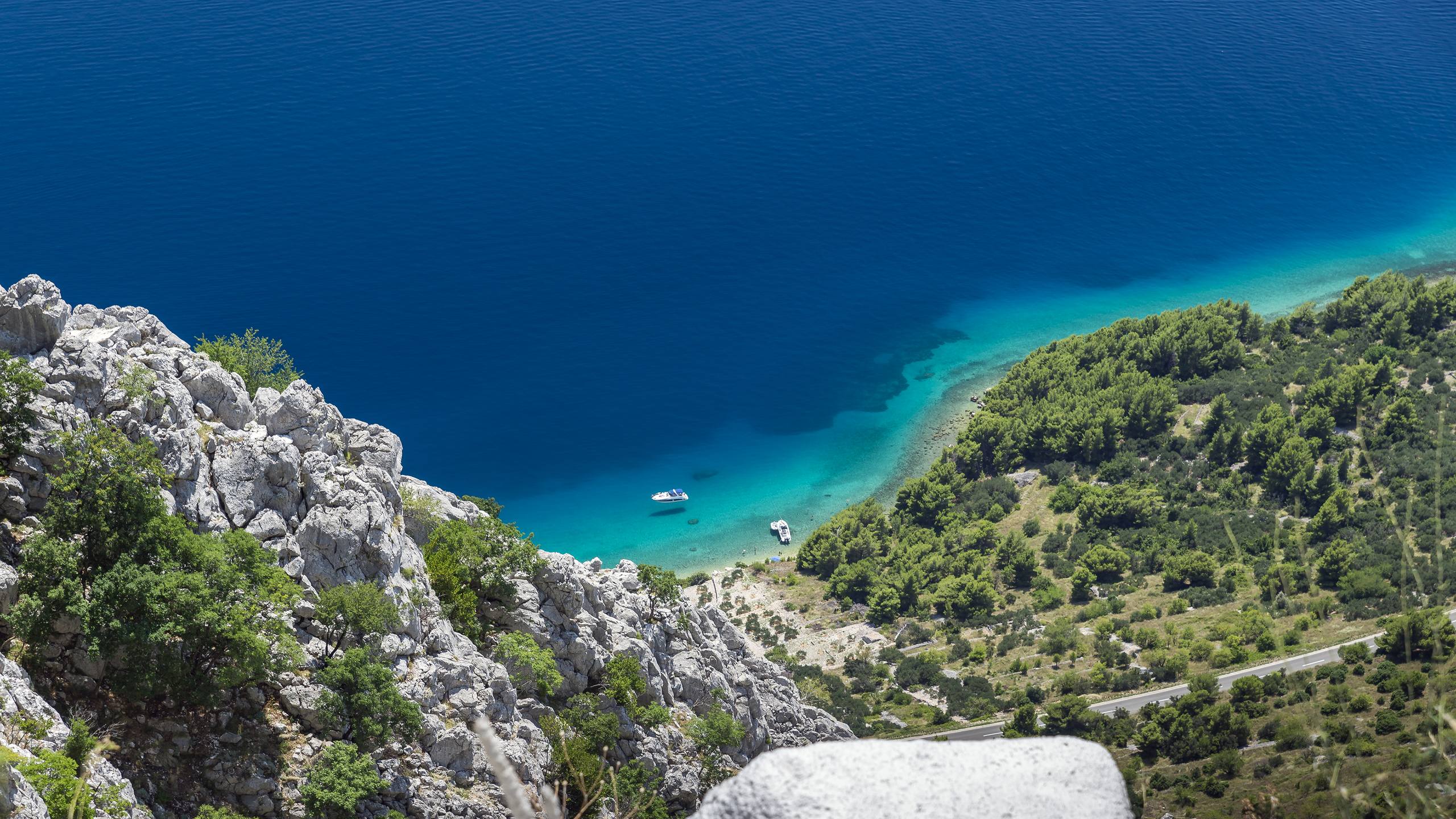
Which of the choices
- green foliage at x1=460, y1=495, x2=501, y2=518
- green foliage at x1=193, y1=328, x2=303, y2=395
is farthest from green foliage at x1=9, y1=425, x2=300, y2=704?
green foliage at x1=460, y1=495, x2=501, y2=518

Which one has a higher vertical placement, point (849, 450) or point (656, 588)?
point (849, 450)

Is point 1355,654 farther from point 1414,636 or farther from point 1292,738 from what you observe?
point 1292,738

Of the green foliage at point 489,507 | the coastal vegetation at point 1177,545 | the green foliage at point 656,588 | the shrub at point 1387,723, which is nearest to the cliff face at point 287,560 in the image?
the green foliage at point 489,507

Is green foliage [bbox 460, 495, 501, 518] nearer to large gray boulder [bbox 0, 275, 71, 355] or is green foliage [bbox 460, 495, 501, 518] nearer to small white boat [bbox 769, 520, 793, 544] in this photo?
large gray boulder [bbox 0, 275, 71, 355]

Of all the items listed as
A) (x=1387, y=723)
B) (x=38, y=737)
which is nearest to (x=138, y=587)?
(x=38, y=737)

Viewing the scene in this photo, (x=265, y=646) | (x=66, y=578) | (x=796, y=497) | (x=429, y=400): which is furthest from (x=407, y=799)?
(x=429, y=400)

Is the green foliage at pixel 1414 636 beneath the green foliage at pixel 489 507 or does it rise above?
beneath

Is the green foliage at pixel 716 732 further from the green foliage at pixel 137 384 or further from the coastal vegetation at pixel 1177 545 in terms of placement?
the green foliage at pixel 137 384
